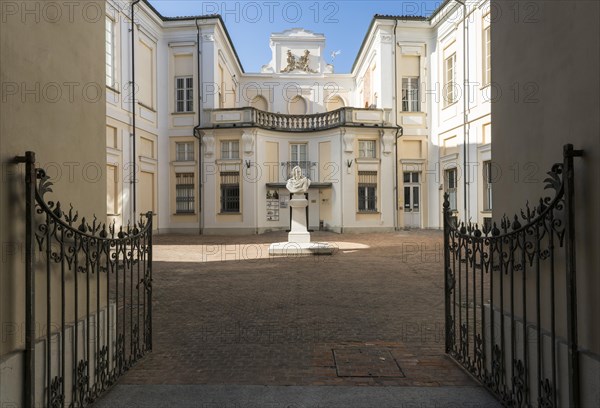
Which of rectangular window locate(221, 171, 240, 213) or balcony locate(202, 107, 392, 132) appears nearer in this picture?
balcony locate(202, 107, 392, 132)

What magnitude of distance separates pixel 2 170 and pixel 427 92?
80.5 ft

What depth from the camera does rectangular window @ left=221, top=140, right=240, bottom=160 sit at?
23078 mm

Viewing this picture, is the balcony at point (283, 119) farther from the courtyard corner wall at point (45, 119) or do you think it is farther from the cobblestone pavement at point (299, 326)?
the courtyard corner wall at point (45, 119)

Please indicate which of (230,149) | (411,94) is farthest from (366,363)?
(411,94)

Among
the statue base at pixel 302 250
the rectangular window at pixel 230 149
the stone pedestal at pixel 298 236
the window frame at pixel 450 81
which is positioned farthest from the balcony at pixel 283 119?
the statue base at pixel 302 250

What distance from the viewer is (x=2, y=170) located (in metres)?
2.46

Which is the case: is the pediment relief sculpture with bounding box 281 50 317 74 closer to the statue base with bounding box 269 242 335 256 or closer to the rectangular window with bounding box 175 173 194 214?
the rectangular window with bounding box 175 173 194 214

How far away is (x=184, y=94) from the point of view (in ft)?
77.2

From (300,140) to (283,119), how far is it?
64.6 inches

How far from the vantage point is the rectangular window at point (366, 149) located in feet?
76.5

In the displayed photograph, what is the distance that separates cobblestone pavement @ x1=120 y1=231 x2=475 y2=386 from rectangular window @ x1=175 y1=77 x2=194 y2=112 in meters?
14.7

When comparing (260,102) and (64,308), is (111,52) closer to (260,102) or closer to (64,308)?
(260,102)

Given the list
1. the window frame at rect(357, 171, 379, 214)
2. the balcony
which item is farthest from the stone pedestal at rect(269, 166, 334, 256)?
the balcony

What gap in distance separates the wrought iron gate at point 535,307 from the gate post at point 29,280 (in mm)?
3276
